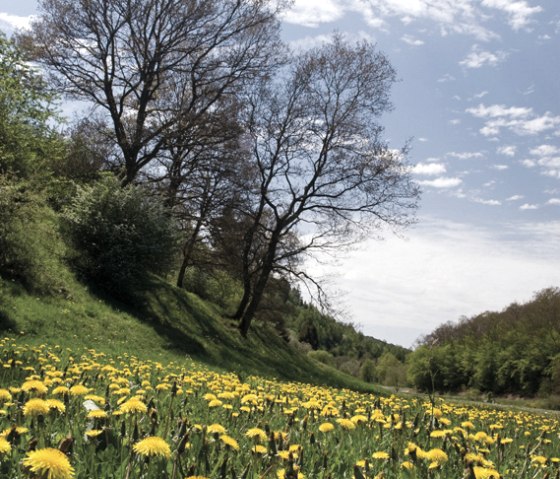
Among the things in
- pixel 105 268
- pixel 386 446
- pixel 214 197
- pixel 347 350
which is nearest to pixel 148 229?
pixel 105 268

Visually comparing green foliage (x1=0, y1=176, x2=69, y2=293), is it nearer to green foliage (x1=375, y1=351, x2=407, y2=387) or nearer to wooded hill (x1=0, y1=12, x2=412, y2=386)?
wooded hill (x1=0, y1=12, x2=412, y2=386)

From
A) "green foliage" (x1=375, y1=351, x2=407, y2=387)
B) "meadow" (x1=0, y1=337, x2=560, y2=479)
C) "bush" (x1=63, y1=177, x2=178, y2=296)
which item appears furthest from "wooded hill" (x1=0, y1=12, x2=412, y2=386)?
"green foliage" (x1=375, y1=351, x2=407, y2=387)

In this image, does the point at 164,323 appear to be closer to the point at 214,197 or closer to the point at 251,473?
the point at 214,197

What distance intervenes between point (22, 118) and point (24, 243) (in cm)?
682

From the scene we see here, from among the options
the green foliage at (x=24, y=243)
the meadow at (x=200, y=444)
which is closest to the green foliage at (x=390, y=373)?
the green foliage at (x=24, y=243)

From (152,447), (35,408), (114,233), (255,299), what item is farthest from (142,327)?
(152,447)

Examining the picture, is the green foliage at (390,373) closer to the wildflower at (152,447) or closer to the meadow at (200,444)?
the meadow at (200,444)

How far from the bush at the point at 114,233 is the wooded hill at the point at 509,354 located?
82.0 feet

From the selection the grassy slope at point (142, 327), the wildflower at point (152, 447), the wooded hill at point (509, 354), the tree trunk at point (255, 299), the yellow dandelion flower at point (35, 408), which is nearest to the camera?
the wildflower at point (152, 447)

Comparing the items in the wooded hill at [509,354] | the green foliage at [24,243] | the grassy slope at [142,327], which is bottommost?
the grassy slope at [142,327]

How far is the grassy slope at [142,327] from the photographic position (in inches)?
466

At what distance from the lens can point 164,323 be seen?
18594 mm

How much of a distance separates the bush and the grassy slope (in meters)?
1.17

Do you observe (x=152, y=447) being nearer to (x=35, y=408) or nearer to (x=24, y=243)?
(x=35, y=408)
